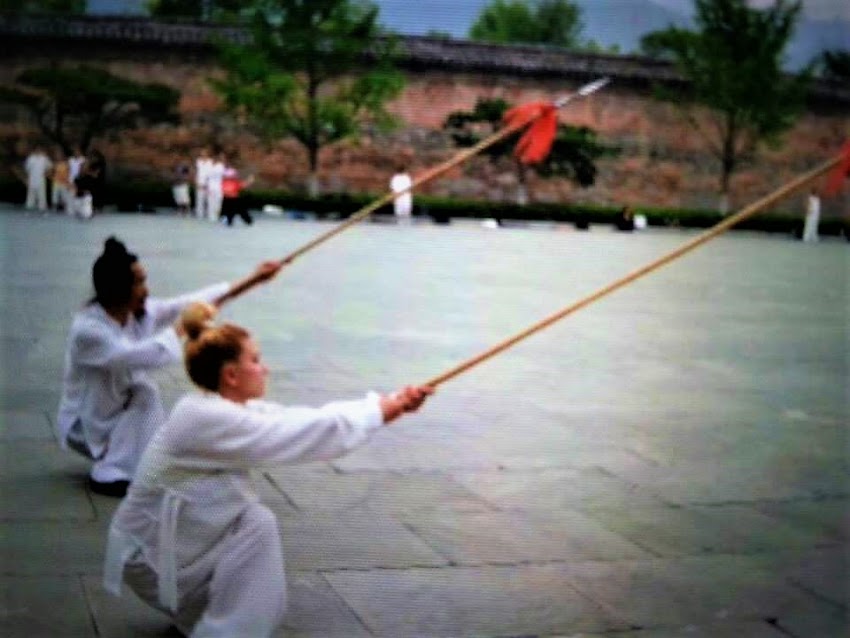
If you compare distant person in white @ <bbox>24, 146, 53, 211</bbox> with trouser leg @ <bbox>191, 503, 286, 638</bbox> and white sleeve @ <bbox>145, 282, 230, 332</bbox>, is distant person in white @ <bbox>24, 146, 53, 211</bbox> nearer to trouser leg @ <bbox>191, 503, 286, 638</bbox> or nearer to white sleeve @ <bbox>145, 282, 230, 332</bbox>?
white sleeve @ <bbox>145, 282, 230, 332</bbox>

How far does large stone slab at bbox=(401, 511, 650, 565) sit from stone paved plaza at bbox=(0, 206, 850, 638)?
0.04 ft

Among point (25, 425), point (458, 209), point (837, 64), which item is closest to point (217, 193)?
point (458, 209)

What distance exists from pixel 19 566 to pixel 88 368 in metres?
0.92

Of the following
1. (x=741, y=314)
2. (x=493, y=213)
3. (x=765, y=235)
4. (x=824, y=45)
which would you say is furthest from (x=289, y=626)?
(x=824, y=45)

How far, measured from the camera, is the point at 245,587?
2646mm

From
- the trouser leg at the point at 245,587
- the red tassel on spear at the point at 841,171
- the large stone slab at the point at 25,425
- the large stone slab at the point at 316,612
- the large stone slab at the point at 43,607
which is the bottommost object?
the large stone slab at the point at 316,612

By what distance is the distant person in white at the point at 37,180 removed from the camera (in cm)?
2064

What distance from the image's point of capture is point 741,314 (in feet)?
34.3

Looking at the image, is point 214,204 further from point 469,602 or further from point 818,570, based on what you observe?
point 469,602

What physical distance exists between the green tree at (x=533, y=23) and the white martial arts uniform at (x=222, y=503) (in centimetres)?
4301

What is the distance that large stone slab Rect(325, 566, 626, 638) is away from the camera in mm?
2977

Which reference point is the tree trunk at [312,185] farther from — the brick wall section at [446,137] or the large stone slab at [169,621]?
the large stone slab at [169,621]

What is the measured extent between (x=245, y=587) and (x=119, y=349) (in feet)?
4.37

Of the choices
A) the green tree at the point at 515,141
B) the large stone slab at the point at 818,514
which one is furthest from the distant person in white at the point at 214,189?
the large stone slab at the point at 818,514
